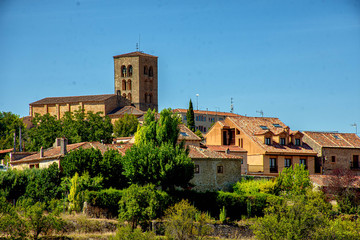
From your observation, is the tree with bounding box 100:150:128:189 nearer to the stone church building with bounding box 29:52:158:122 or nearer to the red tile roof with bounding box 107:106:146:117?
the red tile roof with bounding box 107:106:146:117

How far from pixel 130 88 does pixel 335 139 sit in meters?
71.9

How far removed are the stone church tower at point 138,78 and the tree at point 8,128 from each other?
35.8 meters

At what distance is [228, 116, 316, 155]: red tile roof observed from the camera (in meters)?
58.5

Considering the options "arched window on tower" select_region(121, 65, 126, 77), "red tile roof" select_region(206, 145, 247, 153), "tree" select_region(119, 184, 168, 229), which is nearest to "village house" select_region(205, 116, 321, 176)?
"red tile roof" select_region(206, 145, 247, 153)

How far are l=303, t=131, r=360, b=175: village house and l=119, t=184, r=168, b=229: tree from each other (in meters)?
26.9

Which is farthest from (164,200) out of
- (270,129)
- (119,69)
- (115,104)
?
(119,69)

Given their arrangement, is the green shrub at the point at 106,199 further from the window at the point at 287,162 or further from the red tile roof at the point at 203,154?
the window at the point at 287,162

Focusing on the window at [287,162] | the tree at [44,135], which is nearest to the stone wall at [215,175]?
the window at [287,162]

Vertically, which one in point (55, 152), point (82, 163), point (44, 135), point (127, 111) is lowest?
point (82, 163)

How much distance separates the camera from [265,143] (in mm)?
59062

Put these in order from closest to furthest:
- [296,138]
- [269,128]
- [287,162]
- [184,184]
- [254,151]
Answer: [184,184]
[254,151]
[287,162]
[296,138]
[269,128]

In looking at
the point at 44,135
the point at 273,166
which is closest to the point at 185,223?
the point at 273,166

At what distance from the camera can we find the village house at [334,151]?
6162cm

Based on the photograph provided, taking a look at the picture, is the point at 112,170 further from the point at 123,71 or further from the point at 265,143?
the point at 123,71
